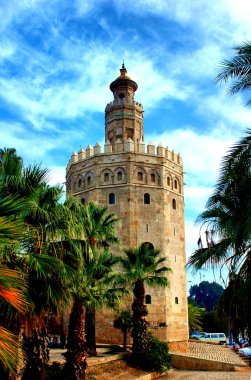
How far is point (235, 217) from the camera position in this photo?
7.94 m

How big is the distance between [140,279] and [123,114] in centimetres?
1547

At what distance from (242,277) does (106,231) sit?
11.0 metres

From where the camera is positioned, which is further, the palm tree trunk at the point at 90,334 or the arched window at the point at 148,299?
the arched window at the point at 148,299

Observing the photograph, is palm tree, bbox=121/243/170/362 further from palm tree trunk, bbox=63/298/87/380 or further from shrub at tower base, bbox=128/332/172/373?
palm tree trunk, bbox=63/298/87/380

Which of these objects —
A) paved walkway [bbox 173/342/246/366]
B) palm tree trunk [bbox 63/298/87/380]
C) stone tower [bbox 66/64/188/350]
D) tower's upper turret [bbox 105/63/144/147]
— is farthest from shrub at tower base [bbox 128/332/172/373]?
tower's upper turret [bbox 105/63/144/147]

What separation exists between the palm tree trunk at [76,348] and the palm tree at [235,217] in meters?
7.61

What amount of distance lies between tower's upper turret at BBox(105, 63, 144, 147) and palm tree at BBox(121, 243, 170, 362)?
12.6 m

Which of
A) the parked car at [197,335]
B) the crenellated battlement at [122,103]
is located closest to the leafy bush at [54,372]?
the crenellated battlement at [122,103]

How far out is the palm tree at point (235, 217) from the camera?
7895 millimetres

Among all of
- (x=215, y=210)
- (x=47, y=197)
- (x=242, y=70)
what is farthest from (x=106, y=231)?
(x=242, y=70)

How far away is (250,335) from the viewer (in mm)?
8469

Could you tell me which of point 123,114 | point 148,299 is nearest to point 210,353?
point 148,299

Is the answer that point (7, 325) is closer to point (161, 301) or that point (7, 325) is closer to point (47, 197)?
point (47, 197)

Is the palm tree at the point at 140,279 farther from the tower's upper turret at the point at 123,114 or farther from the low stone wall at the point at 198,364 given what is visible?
the tower's upper turret at the point at 123,114
